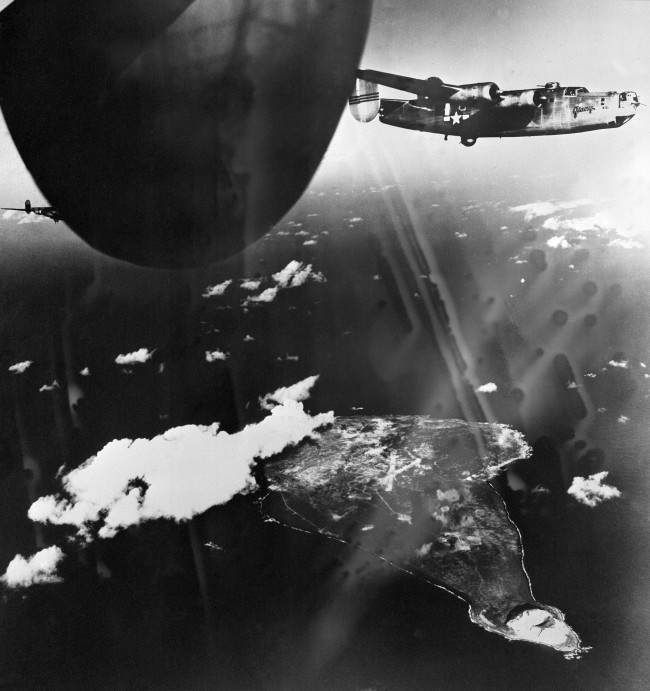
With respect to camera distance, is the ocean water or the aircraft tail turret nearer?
the ocean water

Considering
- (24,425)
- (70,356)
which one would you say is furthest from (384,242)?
(24,425)

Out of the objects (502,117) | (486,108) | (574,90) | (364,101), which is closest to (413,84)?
(364,101)

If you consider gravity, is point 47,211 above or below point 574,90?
below

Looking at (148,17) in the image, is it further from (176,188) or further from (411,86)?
(411,86)

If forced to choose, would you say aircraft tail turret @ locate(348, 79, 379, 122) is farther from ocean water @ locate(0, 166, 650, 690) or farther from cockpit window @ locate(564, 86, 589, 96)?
cockpit window @ locate(564, 86, 589, 96)

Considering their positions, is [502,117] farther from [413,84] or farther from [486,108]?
[413,84]

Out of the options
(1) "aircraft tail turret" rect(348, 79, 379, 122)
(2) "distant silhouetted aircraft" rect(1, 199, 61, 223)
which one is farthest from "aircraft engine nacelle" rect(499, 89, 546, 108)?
(2) "distant silhouetted aircraft" rect(1, 199, 61, 223)

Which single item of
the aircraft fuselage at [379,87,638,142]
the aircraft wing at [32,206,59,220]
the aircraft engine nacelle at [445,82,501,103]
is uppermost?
the aircraft engine nacelle at [445,82,501,103]
